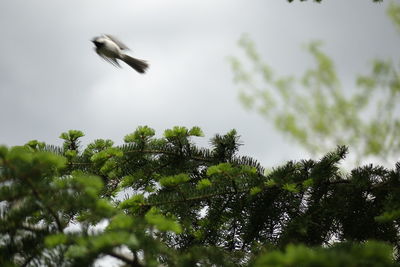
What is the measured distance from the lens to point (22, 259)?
129 cm

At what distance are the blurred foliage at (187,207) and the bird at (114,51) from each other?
0.67 m

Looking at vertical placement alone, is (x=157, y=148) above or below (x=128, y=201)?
above

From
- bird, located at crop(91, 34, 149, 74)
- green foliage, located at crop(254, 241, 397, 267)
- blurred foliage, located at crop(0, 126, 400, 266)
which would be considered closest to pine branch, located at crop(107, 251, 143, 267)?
blurred foliage, located at crop(0, 126, 400, 266)

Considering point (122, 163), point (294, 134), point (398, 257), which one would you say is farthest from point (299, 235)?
point (294, 134)

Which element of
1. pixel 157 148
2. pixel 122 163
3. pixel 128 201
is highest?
pixel 157 148

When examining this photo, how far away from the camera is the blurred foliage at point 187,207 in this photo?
3.72 ft

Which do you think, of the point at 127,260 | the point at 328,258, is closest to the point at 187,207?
the point at 127,260

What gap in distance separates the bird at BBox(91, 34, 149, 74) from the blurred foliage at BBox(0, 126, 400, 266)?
672 mm

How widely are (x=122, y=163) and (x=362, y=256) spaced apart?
6.26ft

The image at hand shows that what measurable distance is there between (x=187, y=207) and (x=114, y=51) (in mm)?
1475

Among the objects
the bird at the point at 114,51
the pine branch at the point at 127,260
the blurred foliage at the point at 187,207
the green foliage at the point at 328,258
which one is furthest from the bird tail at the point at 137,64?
the green foliage at the point at 328,258

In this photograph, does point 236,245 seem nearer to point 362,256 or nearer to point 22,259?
point 22,259

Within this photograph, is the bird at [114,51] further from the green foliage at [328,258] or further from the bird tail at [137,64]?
the green foliage at [328,258]

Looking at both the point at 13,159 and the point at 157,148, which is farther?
the point at 157,148
